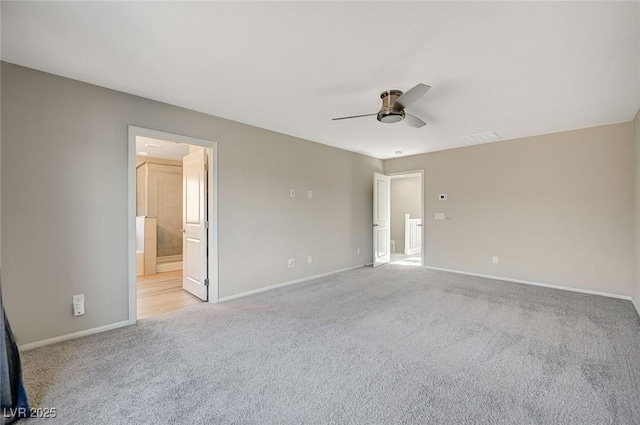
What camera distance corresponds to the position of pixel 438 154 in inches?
215

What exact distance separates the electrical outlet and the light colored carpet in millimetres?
257

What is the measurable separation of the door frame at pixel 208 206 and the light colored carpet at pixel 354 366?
31 cm

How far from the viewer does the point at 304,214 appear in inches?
184

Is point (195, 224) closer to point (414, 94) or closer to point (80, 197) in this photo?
point (80, 197)

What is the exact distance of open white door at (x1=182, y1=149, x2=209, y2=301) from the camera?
3.61 m

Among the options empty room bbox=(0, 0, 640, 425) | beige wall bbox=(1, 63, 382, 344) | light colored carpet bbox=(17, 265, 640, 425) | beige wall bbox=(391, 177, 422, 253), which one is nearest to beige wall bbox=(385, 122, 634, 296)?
empty room bbox=(0, 0, 640, 425)

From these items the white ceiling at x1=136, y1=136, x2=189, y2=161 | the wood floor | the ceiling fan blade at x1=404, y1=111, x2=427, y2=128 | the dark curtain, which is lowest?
the wood floor

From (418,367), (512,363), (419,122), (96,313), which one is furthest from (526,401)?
(96,313)

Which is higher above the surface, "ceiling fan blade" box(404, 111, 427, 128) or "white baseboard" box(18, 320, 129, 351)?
"ceiling fan blade" box(404, 111, 427, 128)

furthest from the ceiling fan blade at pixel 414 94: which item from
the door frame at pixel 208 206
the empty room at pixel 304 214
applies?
the door frame at pixel 208 206

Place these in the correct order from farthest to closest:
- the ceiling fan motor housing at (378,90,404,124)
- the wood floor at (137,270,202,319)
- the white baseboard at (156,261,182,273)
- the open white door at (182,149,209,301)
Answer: the white baseboard at (156,261,182,273), the open white door at (182,149,209,301), the wood floor at (137,270,202,319), the ceiling fan motor housing at (378,90,404,124)

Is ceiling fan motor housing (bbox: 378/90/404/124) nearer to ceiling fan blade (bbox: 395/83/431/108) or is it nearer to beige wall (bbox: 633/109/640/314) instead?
ceiling fan blade (bbox: 395/83/431/108)

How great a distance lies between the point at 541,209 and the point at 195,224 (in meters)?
5.30

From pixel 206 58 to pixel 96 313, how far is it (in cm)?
263
